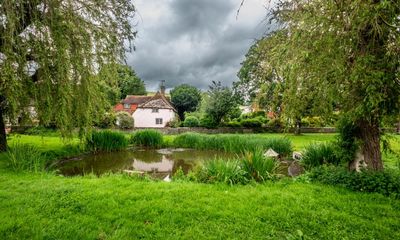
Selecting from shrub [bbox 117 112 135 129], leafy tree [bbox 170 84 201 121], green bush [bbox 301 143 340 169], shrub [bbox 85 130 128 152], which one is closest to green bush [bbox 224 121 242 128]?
shrub [bbox 117 112 135 129]

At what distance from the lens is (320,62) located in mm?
4762

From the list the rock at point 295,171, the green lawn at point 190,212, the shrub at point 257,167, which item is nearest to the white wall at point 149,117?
the rock at point 295,171

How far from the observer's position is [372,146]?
5.84m

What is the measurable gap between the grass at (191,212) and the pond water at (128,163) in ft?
14.0

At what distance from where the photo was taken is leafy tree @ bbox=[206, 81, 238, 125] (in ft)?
94.0

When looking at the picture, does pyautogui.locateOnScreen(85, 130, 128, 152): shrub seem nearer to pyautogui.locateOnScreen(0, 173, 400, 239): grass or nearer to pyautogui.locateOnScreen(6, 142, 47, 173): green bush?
pyautogui.locateOnScreen(6, 142, 47, 173): green bush

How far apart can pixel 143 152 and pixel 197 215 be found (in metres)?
12.5

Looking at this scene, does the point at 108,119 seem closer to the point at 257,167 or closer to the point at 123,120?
the point at 123,120

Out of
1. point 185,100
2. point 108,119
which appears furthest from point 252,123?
point 185,100

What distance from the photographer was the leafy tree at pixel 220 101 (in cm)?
2866

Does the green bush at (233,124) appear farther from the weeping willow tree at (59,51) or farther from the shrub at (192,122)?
the weeping willow tree at (59,51)

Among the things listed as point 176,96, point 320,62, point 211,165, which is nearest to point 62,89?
point 211,165

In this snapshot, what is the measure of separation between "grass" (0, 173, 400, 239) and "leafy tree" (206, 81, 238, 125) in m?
23.0

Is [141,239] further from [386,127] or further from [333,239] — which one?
[386,127]
